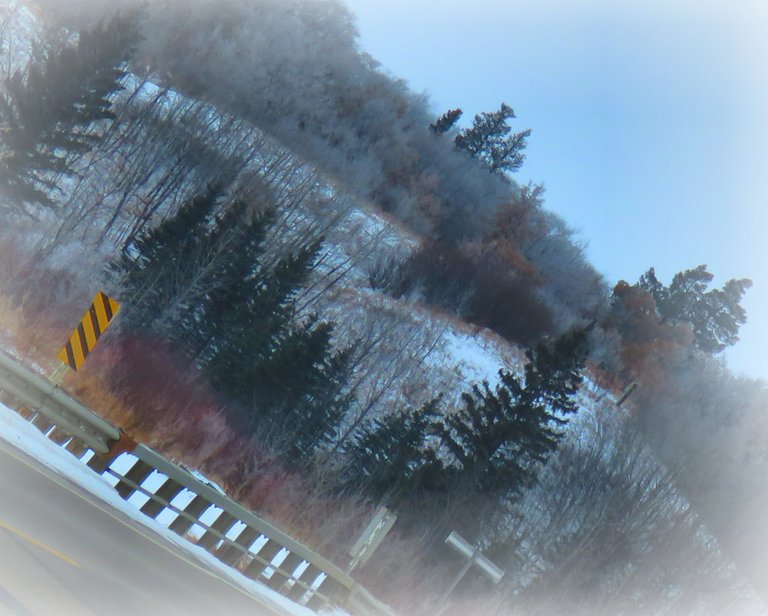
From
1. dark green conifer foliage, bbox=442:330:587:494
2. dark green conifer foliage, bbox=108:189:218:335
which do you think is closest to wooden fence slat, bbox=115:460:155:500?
dark green conifer foliage, bbox=442:330:587:494

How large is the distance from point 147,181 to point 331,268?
13864 mm

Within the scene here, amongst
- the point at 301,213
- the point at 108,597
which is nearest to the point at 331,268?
the point at 301,213

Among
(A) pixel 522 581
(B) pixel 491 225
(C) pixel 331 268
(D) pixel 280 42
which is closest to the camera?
(A) pixel 522 581

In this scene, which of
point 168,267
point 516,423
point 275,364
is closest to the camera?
point 516,423

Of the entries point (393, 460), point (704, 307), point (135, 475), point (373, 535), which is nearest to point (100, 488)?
point (135, 475)

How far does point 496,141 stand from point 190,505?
98.4m

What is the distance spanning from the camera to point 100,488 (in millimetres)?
10828

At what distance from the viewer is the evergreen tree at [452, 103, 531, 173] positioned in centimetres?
10444

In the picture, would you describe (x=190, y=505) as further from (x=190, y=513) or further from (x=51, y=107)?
(x=51, y=107)

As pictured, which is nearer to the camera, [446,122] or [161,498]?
[161,498]

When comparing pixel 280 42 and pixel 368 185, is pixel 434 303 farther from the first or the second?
pixel 280 42

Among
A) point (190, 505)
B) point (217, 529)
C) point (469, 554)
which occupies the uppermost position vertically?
point (469, 554)

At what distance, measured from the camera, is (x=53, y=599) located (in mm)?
6473

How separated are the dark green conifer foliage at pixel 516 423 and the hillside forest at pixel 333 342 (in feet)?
0.36
